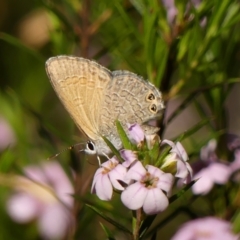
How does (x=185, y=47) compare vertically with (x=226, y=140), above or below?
above

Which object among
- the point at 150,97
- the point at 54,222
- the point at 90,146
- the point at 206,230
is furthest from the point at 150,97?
the point at 54,222

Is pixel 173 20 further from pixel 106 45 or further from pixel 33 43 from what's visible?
pixel 33 43

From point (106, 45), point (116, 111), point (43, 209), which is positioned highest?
point (106, 45)

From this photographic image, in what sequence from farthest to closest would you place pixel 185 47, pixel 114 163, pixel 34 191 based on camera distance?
1. pixel 34 191
2. pixel 185 47
3. pixel 114 163

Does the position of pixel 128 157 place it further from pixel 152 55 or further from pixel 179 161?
pixel 152 55

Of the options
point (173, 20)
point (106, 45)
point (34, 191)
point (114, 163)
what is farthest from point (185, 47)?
point (34, 191)

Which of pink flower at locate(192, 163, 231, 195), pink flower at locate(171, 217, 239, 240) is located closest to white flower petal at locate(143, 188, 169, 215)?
pink flower at locate(171, 217, 239, 240)

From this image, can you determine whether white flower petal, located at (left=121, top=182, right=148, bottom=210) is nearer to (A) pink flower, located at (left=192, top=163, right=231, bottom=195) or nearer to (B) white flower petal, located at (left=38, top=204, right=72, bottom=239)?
(A) pink flower, located at (left=192, top=163, right=231, bottom=195)

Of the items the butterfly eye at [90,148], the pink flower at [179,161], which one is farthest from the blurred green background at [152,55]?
the pink flower at [179,161]
